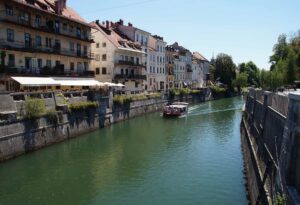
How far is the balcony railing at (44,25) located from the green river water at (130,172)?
1570 centimetres

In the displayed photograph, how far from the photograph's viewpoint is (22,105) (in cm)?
2938

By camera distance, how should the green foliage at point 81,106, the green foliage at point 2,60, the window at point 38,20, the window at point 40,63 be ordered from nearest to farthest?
the green foliage at point 81,106
the green foliage at point 2,60
the window at point 38,20
the window at point 40,63

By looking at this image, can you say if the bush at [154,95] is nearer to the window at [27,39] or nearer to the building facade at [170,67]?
the building facade at [170,67]

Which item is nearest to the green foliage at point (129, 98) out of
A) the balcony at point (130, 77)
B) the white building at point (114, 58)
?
the white building at point (114, 58)

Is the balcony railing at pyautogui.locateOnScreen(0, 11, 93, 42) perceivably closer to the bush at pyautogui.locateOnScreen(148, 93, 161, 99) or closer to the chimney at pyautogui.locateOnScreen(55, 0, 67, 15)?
the chimney at pyautogui.locateOnScreen(55, 0, 67, 15)

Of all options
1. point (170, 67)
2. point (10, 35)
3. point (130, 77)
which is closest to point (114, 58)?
point (130, 77)

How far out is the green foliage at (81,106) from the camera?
119 ft

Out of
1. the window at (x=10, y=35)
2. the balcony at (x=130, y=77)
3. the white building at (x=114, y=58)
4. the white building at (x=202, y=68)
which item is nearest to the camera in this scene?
the window at (x=10, y=35)

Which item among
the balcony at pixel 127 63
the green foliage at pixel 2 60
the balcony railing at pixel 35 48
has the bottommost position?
the green foliage at pixel 2 60

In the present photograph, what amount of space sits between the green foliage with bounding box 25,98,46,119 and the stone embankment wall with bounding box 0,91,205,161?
0.42 m

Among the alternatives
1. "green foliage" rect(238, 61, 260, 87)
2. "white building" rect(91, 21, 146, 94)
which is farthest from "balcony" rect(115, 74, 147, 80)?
"green foliage" rect(238, 61, 260, 87)

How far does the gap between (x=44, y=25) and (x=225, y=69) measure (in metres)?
82.5

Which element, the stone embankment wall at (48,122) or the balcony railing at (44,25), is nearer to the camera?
the stone embankment wall at (48,122)

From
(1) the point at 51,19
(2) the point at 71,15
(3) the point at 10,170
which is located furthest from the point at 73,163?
(2) the point at 71,15
